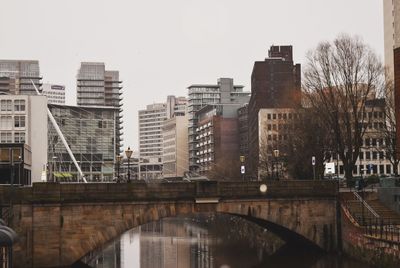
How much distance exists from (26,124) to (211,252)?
55.6 metres

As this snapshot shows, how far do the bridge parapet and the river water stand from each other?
562 centimetres

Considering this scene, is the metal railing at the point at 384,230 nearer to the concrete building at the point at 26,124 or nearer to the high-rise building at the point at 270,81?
the concrete building at the point at 26,124

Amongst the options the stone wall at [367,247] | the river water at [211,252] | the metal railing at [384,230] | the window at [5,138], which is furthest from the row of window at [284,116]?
the window at [5,138]

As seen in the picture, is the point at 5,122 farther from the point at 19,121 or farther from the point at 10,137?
the point at 10,137

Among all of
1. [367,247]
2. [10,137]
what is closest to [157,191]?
[367,247]

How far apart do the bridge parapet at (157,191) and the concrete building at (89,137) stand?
385 ft

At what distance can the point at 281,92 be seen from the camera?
16938 centimetres

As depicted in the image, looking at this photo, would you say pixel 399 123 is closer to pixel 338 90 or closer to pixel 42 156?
pixel 338 90

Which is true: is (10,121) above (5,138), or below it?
above

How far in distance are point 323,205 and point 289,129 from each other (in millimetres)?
35046

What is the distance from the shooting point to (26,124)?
111m

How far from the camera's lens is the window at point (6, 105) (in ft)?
365

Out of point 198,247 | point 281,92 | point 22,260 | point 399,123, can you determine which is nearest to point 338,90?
point 399,123

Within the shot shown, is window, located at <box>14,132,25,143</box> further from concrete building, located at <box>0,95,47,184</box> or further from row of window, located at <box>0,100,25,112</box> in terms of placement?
row of window, located at <box>0,100,25,112</box>
